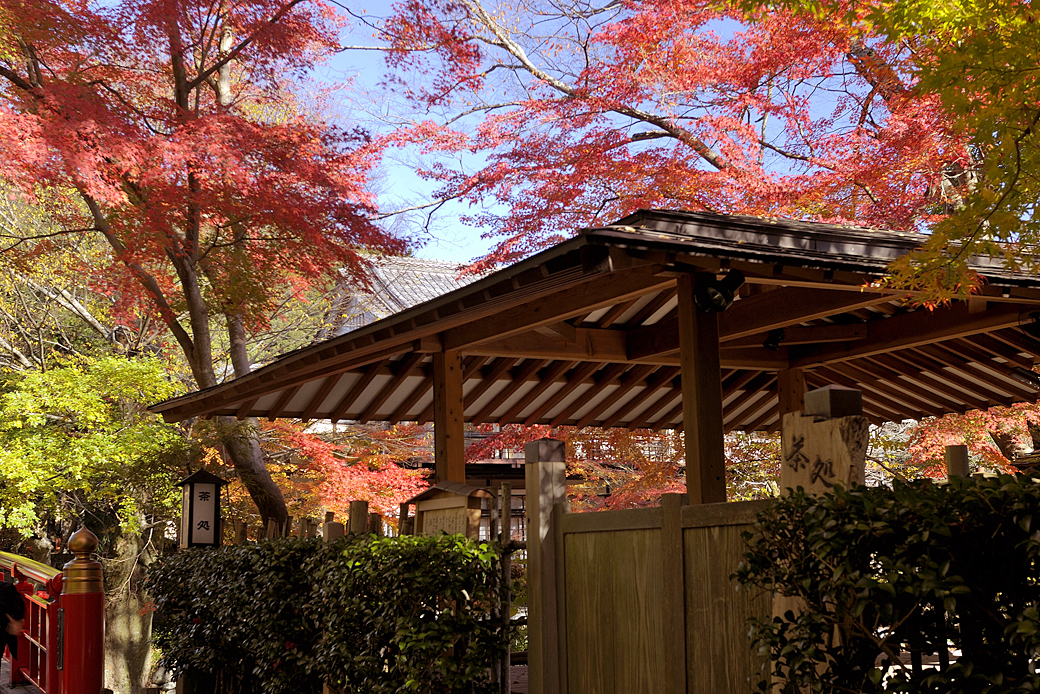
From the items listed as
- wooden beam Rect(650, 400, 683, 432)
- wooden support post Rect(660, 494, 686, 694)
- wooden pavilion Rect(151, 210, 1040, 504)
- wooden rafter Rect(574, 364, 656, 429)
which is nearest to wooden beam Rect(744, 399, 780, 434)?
wooden pavilion Rect(151, 210, 1040, 504)

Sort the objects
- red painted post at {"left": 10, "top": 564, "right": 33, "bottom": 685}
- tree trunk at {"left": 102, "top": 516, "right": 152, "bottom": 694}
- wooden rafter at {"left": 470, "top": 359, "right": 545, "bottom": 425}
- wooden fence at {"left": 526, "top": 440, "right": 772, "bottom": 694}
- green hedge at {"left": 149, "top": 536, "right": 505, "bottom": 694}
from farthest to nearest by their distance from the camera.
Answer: tree trunk at {"left": 102, "top": 516, "right": 152, "bottom": 694}
wooden rafter at {"left": 470, "top": 359, "right": 545, "bottom": 425}
red painted post at {"left": 10, "top": 564, "right": 33, "bottom": 685}
green hedge at {"left": 149, "top": 536, "right": 505, "bottom": 694}
wooden fence at {"left": 526, "top": 440, "right": 772, "bottom": 694}

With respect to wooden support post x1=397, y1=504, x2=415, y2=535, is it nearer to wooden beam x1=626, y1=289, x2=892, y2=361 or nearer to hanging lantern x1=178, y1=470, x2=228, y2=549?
wooden beam x1=626, y1=289, x2=892, y2=361

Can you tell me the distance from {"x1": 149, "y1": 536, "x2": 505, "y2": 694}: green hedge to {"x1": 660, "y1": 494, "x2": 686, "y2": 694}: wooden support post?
3.61 feet

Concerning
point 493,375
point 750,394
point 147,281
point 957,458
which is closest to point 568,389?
point 493,375

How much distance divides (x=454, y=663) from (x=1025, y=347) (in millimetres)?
5496

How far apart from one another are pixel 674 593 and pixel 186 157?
30.8 ft

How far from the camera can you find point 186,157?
10.8 meters

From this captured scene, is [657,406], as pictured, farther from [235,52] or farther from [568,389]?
[235,52]

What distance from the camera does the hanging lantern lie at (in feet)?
26.7

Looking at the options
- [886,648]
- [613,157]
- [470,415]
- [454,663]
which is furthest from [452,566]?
[613,157]

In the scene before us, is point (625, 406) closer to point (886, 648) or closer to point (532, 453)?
point (532, 453)

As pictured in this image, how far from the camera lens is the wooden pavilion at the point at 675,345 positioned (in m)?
4.44

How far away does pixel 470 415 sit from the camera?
894 cm

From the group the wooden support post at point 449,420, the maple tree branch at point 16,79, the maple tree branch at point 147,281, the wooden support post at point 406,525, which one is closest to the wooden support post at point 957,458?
the wooden support post at point 406,525
